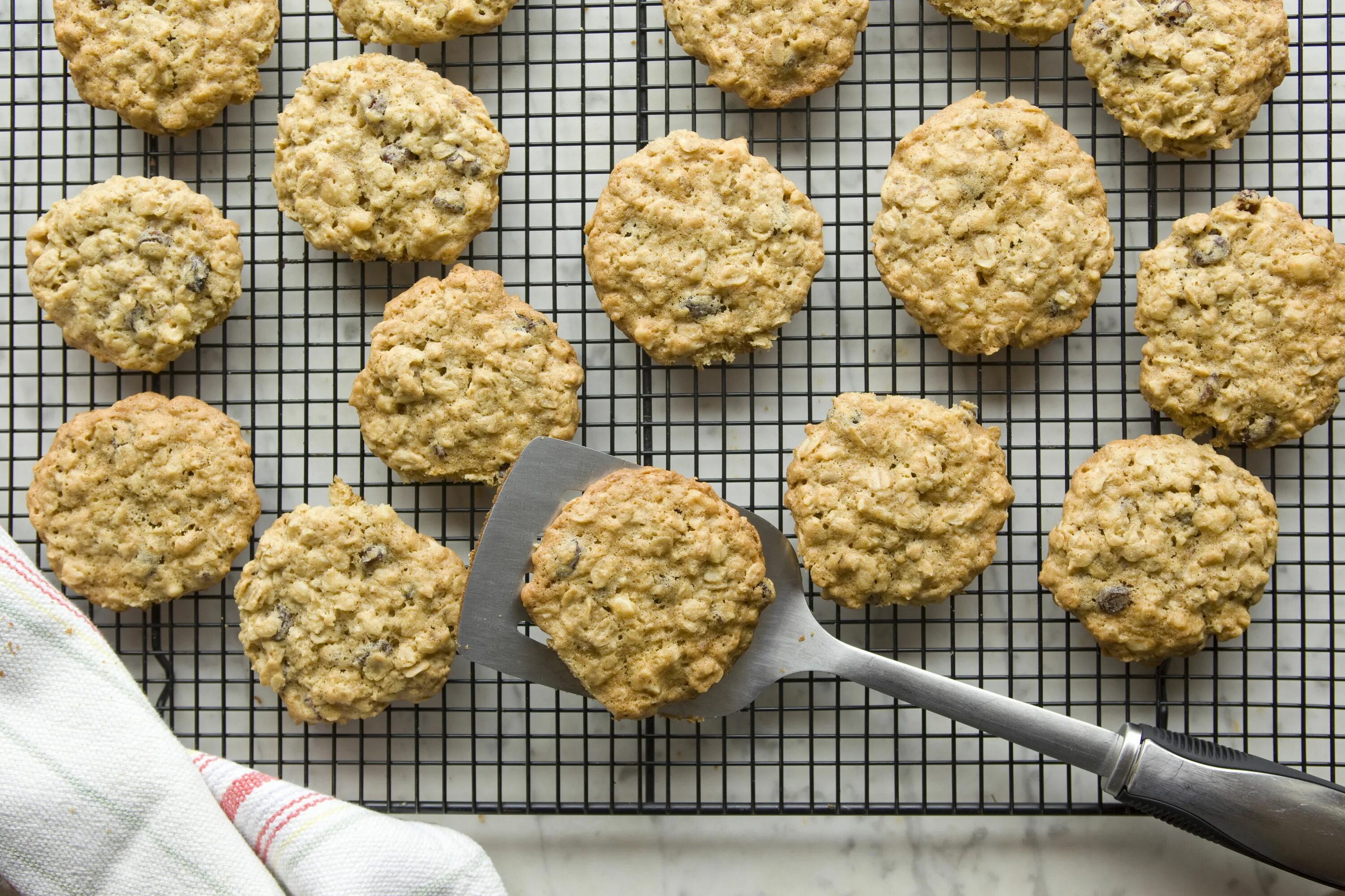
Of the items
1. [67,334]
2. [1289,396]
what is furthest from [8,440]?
[1289,396]

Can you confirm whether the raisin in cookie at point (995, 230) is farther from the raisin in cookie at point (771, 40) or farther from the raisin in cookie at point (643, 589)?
the raisin in cookie at point (643, 589)

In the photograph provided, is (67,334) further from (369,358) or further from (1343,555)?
(1343,555)

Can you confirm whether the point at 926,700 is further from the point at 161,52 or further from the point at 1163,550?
the point at 161,52

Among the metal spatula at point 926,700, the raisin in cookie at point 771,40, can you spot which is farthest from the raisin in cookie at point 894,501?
the raisin in cookie at point 771,40

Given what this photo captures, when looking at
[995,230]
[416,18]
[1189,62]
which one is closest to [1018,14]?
[1189,62]

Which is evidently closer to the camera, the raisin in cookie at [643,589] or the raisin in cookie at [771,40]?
the raisin in cookie at [643,589]

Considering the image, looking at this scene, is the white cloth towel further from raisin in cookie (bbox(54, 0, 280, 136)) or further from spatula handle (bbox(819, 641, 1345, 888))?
spatula handle (bbox(819, 641, 1345, 888))
